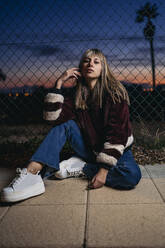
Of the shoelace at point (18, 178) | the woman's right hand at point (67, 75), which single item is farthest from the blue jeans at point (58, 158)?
the woman's right hand at point (67, 75)

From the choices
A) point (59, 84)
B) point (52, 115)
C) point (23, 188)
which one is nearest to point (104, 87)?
point (59, 84)

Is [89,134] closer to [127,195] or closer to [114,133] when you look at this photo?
[114,133]

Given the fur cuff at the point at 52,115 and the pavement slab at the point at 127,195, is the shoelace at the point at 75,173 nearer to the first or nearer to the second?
the pavement slab at the point at 127,195

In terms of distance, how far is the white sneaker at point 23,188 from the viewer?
1867 mm

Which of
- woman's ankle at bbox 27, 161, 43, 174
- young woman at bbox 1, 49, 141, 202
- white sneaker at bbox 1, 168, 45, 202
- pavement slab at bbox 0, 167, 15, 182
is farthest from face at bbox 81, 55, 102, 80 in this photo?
pavement slab at bbox 0, 167, 15, 182

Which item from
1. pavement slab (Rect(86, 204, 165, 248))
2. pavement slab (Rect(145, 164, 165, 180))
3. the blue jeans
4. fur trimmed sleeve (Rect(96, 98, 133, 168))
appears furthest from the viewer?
pavement slab (Rect(145, 164, 165, 180))

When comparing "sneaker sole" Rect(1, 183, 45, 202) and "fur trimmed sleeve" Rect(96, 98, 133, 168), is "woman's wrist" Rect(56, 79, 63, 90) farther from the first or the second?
"sneaker sole" Rect(1, 183, 45, 202)

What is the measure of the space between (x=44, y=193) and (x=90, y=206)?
511 mm

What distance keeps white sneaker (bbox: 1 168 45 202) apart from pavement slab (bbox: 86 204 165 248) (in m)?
0.52

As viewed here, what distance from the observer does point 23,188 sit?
1.94 metres

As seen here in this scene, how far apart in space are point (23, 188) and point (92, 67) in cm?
127

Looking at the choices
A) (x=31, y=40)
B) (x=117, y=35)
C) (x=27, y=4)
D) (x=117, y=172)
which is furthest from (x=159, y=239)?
(x=27, y=4)

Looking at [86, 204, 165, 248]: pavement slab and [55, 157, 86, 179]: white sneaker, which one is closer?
[86, 204, 165, 248]: pavement slab

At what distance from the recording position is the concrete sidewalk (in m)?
1.39
